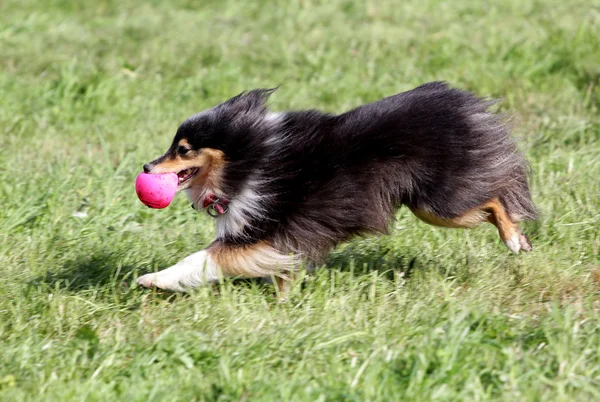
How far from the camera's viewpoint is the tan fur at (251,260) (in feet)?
14.8

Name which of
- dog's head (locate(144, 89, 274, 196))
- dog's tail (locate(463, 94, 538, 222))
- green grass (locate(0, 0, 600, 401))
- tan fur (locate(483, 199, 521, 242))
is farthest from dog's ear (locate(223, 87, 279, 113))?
tan fur (locate(483, 199, 521, 242))

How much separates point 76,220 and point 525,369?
3.18m

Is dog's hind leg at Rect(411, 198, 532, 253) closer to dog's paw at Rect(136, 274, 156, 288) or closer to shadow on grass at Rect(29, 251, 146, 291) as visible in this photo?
dog's paw at Rect(136, 274, 156, 288)

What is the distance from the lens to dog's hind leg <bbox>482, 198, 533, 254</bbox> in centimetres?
476

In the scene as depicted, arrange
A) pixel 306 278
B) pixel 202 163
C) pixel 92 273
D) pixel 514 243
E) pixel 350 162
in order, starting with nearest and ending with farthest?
1. pixel 350 162
2. pixel 202 163
3. pixel 306 278
4. pixel 514 243
5. pixel 92 273

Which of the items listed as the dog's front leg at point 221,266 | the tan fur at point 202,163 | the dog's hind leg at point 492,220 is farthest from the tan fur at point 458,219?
the tan fur at point 202,163

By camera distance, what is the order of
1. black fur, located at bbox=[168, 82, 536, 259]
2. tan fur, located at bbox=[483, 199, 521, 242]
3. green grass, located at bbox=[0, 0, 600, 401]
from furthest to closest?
1. tan fur, located at bbox=[483, 199, 521, 242]
2. black fur, located at bbox=[168, 82, 536, 259]
3. green grass, located at bbox=[0, 0, 600, 401]

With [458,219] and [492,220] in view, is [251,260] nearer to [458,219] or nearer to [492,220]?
[458,219]

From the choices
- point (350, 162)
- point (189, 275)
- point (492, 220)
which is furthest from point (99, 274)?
point (492, 220)

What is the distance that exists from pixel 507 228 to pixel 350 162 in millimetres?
987

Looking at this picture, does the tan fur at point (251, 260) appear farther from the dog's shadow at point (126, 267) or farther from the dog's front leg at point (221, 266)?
the dog's shadow at point (126, 267)

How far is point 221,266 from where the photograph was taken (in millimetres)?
4496

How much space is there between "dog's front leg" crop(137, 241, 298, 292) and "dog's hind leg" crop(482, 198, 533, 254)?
107 cm

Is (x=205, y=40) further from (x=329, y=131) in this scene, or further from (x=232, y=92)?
(x=329, y=131)
